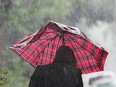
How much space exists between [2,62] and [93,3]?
6.27 m

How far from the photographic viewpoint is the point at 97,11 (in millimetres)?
18422

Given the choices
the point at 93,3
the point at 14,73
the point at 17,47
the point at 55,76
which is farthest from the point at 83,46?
the point at 93,3

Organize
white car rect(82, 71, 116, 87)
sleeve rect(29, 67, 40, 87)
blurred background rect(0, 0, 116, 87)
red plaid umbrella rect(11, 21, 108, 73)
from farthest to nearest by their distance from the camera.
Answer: blurred background rect(0, 0, 116, 87) < white car rect(82, 71, 116, 87) < red plaid umbrella rect(11, 21, 108, 73) < sleeve rect(29, 67, 40, 87)

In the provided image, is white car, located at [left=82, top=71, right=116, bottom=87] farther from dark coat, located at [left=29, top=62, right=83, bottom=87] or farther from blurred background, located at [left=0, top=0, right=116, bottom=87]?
dark coat, located at [left=29, top=62, right=83, bottom=87]

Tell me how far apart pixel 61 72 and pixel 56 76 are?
5 centimetres

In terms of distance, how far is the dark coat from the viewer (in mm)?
3037

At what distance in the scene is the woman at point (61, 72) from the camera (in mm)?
3057

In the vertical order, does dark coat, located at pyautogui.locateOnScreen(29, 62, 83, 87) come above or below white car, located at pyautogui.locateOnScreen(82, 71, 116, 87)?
above

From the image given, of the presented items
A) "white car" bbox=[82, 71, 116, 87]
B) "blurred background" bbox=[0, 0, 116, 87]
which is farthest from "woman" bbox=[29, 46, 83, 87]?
"blurred background" bbox=[0, 0, 116, 87]

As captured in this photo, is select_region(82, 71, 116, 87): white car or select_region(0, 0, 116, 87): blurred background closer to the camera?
select_region(82, 71, 116, 87): white car

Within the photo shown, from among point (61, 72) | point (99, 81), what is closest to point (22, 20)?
point (99, 81)

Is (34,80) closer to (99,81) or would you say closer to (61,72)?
(61,72)

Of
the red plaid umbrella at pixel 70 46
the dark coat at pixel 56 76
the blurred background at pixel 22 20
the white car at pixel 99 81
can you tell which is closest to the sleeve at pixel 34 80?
the dark coat at pixel 56 76

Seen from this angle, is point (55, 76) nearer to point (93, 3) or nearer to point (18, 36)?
point (18, 36)
